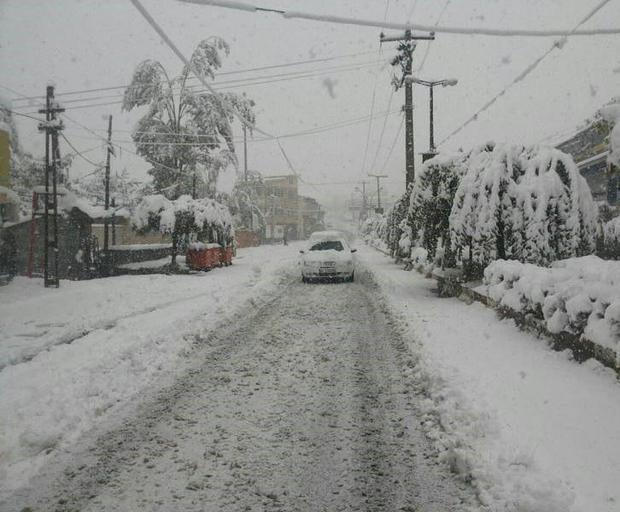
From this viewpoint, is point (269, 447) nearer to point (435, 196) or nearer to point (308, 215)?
point (435, 196)

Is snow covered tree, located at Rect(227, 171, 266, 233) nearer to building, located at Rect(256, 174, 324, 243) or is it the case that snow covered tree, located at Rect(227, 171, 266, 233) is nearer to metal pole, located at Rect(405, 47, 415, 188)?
metal pole, located at Rect(405, 47, 415, 188)

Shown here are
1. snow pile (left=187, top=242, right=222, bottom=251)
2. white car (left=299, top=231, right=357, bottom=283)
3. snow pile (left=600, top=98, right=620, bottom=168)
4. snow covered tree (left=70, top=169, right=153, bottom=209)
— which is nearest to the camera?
snow pile (left=600, top=98, right=620, bottom=168)

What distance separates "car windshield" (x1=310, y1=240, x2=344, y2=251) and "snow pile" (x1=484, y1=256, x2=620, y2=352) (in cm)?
900

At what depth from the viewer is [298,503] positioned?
2869 millimetres

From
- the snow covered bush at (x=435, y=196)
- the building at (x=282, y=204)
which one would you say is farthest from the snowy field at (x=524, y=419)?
the building at (x=282, y=204)

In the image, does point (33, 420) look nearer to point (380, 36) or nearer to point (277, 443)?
point (277, 443)

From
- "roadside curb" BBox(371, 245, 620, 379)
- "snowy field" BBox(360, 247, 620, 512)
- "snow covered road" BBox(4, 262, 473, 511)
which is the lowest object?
"snow covered road" BBox(4, 262, 473, 511)

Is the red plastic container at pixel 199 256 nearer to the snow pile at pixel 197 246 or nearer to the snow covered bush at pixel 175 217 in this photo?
the snow pile at pixel 197 246

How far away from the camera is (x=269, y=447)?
3623 millimetres

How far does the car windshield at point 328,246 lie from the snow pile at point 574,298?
Result: 8996mm

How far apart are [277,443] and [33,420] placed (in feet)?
7.59

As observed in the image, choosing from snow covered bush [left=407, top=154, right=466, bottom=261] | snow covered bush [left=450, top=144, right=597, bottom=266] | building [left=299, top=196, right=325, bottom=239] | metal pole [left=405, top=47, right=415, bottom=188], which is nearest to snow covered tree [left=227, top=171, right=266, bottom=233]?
metal pole [left=405, top=47, right=415, bottom=188]

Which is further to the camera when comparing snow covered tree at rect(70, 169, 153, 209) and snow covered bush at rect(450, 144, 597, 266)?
snow covered tree at rect(70, 169, 153, 209)

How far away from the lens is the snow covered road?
115 inches
